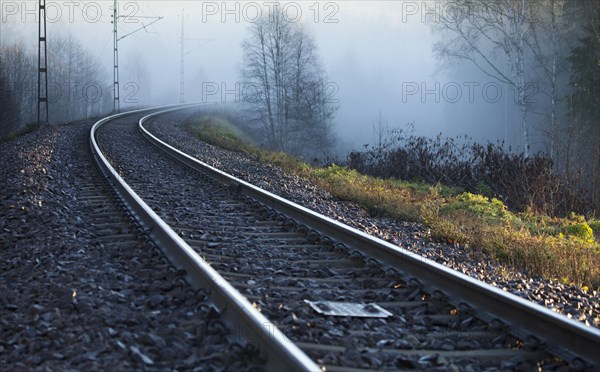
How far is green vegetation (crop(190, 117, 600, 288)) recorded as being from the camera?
6.84 meters

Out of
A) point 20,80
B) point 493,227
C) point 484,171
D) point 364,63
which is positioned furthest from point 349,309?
point 364,63

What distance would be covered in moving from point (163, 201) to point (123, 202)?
64cm

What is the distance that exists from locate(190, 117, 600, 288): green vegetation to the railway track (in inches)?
65.6

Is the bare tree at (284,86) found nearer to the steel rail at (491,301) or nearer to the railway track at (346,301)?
the railway track at (346,301)

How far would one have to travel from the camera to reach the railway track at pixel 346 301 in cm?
391

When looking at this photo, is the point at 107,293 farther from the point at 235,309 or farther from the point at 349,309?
the point at 349,309

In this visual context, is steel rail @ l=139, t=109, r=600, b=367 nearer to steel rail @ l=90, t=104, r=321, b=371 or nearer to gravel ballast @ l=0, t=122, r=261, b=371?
steel rail @ l=90, t=104, r=321, b=371

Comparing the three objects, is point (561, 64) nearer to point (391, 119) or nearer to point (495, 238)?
point (495, 238)

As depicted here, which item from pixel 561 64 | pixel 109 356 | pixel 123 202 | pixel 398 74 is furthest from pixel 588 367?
pixel 398 74

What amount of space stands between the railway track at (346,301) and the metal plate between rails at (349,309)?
0.01m

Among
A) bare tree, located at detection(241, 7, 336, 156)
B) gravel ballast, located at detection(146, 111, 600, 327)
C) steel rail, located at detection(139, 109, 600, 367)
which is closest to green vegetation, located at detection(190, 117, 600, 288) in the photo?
gravel ballast, located at detection(146, 111, 600, 327)

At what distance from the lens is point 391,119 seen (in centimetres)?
→ 7262

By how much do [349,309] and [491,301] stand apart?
0.94m

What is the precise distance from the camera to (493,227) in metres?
8.75
